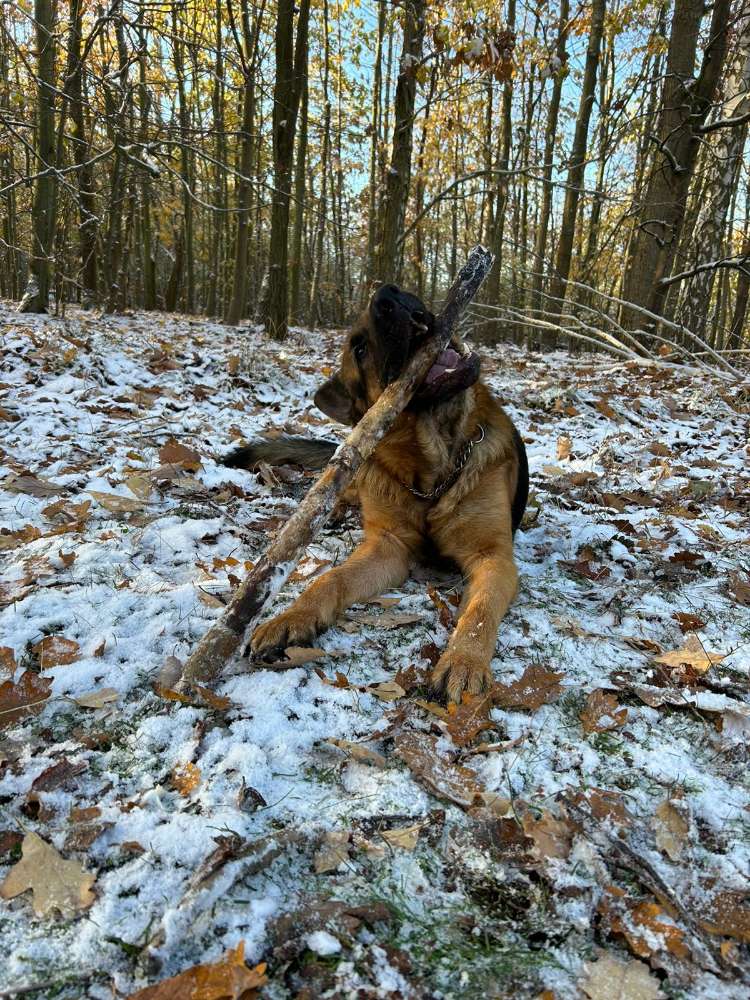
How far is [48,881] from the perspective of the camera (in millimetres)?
1414

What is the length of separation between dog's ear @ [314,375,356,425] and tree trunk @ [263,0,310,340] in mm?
7308

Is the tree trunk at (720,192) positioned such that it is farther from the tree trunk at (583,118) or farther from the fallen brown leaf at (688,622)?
the fallen brown leaf at (688,622)

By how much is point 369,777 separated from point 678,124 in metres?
10.1

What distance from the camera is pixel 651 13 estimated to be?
12.3 meters

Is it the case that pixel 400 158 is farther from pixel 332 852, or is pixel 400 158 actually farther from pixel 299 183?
pixel 299 183

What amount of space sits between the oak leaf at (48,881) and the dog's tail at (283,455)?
11.3 feet

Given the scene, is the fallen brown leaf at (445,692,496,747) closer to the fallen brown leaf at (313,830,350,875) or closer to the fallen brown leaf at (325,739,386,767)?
the fallen brown leaf at (325,739,386,767)

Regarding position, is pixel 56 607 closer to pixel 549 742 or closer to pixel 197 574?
pixel 197 574

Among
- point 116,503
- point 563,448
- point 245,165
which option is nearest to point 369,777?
point 116,503

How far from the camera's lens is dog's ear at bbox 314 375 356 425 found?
388 centimetres

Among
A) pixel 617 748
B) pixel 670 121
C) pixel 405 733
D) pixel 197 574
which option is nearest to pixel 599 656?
pixel 617 748

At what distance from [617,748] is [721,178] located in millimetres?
10409

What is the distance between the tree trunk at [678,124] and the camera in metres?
8.20

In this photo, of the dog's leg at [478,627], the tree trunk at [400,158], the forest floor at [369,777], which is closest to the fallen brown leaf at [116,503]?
the forest floor at [369,777]
